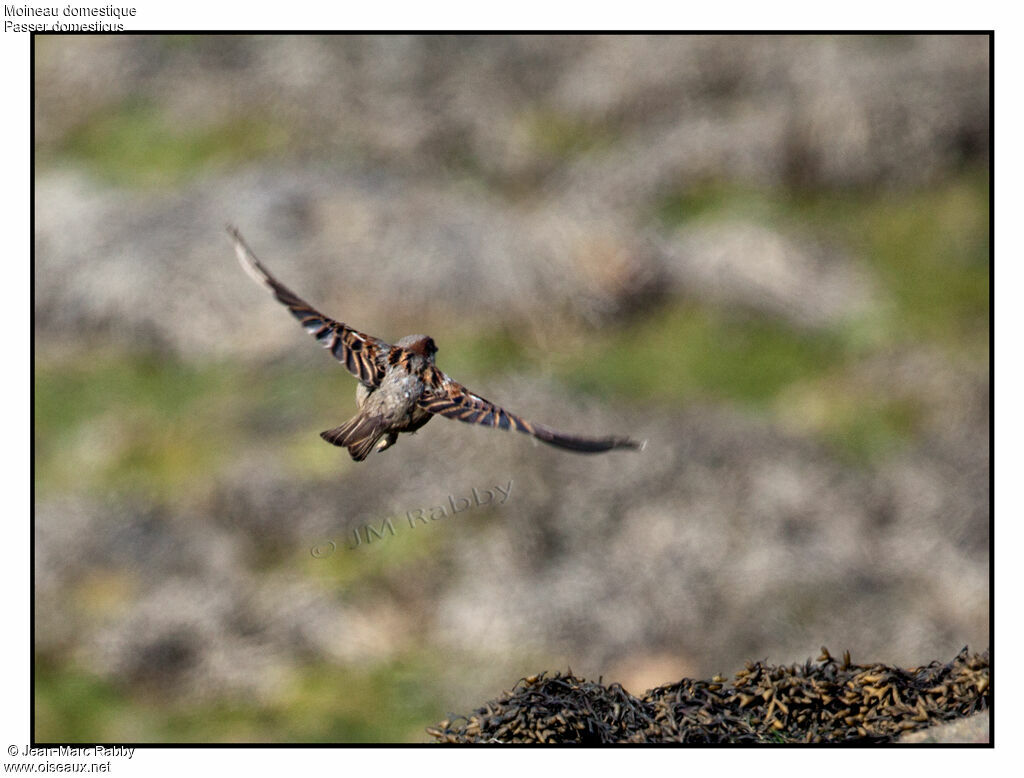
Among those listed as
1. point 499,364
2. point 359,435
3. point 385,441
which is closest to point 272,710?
point 499,364

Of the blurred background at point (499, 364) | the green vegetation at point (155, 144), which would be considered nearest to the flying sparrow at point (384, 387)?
the blurred background at point (499, 364)

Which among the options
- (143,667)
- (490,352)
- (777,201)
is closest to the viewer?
(143,667)

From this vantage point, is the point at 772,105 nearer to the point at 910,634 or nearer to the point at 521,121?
the point at 521,121

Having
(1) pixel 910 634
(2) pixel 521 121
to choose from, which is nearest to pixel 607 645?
(1) pixel 910 634

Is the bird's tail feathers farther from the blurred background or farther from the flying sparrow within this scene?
the blurred background

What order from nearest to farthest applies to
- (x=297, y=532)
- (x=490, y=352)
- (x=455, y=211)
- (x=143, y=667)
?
1. (x=143, y=667)
2. (x=297, y=532)
3. (x=490, y=352)
4. (x=455, y=211)

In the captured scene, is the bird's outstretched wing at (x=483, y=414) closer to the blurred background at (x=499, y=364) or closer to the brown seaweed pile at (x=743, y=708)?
the brown seaweed pile at (x=743, y=708)

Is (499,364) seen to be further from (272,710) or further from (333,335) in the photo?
(333,335)
